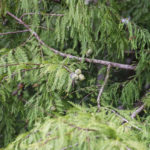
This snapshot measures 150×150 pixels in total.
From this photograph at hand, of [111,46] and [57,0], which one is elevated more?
[57,0]

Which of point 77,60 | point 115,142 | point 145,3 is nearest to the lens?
point 115,142

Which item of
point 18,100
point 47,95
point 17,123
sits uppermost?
point 47,95

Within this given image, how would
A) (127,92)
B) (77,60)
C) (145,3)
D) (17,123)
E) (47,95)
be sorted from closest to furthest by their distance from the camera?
(47,95), (77,60), (127,92), (17,123), (145,3)

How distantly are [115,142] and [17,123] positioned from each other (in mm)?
1704

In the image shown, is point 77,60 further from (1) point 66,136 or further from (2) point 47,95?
(1) point 66,136

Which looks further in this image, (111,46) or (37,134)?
(111,46)

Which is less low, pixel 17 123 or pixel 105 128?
pixel 105 128

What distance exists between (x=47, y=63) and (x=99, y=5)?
62 centimetres

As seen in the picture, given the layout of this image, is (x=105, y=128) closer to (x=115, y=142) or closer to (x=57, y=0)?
(x=115, y=142)

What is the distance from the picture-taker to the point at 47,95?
1499 mm

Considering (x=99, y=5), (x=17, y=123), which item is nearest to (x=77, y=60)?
(x=99, y=5)

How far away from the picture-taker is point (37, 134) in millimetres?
1043

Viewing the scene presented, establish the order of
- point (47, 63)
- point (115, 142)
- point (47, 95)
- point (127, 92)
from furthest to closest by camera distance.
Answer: point (127, 92)
point (47, 95)
point (47, 63)
point (115, 142)

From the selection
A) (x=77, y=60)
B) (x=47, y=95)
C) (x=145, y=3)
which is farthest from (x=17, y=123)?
(x=145, y=3)
